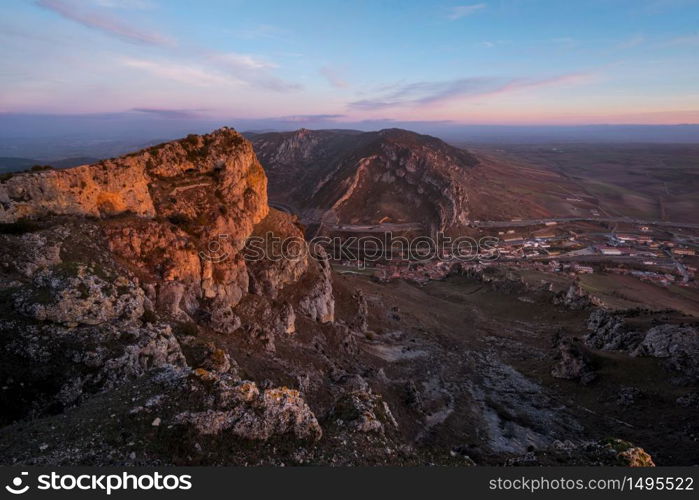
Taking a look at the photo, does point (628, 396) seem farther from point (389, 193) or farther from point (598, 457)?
point (389, 193)

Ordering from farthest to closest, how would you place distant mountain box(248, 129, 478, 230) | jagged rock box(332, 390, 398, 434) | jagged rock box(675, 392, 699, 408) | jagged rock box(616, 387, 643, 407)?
distant mountain box(248, 129, 478, 230) < jagged rock box(616, 387, 643, 407) < jagged rock box(675, 392, 699, 408) < jagged rock box(332, 390, 398, 434)

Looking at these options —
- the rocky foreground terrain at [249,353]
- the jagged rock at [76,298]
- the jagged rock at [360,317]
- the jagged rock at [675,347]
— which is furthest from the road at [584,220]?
the jagged rock at [76,298]

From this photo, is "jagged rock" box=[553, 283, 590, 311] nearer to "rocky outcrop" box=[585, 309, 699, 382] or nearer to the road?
"rocky outcrop" box=[585, 309, 699, 382]

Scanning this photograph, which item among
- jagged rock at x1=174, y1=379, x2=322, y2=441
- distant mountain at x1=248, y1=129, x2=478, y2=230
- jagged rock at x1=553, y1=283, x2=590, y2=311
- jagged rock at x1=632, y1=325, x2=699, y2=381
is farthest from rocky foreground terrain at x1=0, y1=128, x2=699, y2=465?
distant mountain at x1=248, y1=129, x2=478, y2=230

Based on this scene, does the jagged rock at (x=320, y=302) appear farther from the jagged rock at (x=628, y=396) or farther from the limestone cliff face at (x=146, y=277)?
the jagged rock at (x=628, y=396)

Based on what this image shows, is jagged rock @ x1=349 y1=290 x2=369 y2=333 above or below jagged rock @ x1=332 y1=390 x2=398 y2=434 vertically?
below

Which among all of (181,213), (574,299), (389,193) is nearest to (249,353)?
(181,213)

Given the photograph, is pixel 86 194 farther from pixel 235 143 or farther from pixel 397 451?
pixel 397 451

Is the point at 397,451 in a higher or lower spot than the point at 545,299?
higher

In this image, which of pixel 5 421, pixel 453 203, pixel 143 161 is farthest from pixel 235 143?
pixel 453 203
